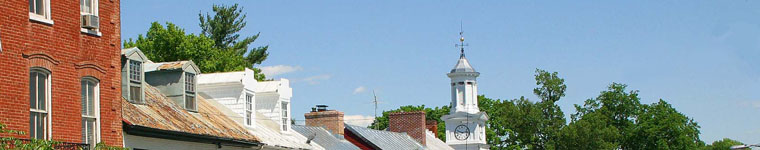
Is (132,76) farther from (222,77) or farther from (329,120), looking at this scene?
(329,120)

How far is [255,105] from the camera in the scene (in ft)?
124

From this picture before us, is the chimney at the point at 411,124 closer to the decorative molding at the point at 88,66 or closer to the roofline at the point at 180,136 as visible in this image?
the roofline at the point at 180,136

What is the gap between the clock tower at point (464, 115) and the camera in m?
68.8

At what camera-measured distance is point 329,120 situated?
47.7 m

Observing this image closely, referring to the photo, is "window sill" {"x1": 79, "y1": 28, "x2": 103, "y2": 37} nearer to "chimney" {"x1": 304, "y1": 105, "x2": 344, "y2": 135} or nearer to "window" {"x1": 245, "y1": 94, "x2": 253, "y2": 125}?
"window" {"x1": 245, "y1": 94, "x2": 253, "y2": 125}

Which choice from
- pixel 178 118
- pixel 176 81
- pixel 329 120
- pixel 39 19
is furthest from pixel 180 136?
pixel 329 120

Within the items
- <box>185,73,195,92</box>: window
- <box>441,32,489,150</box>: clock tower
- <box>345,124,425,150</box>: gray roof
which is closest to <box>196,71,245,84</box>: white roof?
<box>185,73,195,92</box>: window

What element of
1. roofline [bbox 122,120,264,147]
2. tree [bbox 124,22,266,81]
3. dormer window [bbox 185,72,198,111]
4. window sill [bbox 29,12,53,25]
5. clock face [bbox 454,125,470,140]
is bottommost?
roofline [bbox 122,120,264,147]

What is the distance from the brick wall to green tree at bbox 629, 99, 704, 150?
38.7 metres

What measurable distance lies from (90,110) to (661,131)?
62.7 meters

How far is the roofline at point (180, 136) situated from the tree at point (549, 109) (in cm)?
4312

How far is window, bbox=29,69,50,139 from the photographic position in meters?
22.3

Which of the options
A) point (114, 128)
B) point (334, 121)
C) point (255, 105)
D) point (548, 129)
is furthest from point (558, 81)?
point (114, 128)

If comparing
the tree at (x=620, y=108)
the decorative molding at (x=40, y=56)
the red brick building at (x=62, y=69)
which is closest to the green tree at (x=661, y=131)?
the tree at (x=620, y=108)
